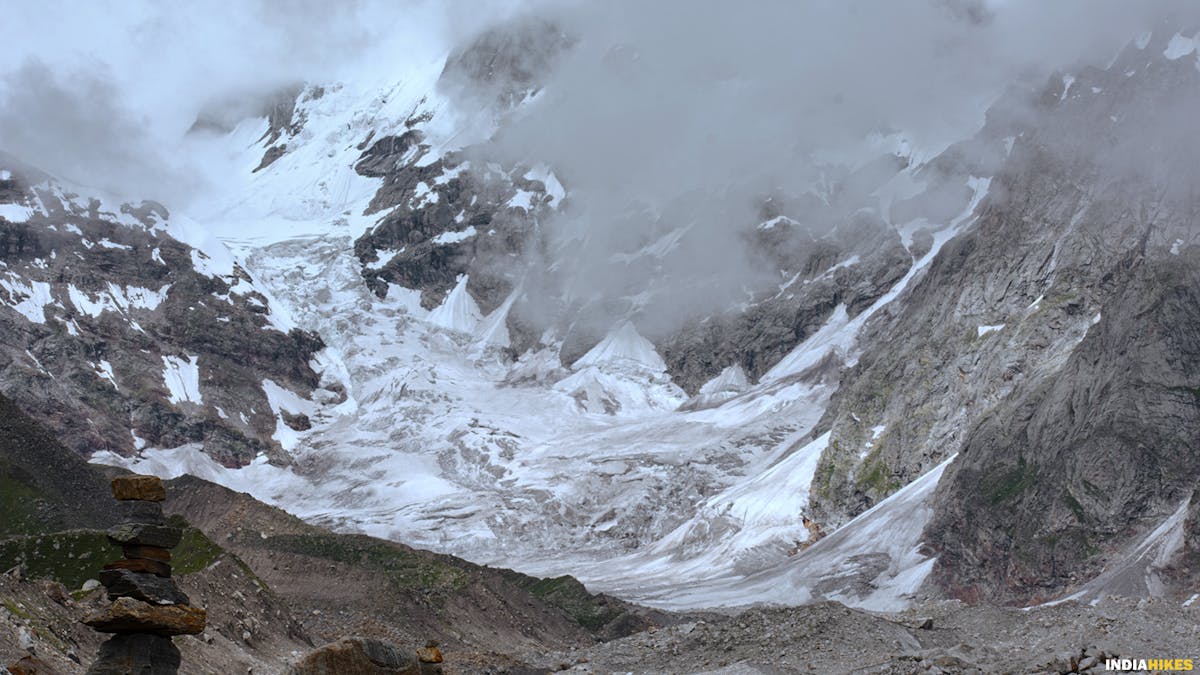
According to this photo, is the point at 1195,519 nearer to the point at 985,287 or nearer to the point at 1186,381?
the point at 1186,381

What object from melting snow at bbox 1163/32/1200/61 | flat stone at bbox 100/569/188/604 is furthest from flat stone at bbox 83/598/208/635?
melting snow at bbox 1163/32/1200/61

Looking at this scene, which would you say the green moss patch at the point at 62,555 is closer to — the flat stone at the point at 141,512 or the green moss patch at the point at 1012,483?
the flat stone at the point at 141,512

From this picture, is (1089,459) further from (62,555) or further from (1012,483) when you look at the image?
(62,555)

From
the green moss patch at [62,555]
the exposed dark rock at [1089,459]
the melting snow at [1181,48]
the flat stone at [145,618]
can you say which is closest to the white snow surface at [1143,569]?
the exposed dark rock at [1089,459]

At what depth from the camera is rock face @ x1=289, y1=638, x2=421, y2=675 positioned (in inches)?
874

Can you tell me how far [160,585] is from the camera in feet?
65.3

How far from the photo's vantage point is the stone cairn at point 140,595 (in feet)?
63.7

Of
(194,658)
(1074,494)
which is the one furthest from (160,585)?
(1074,494)

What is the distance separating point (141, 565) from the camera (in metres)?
19.8

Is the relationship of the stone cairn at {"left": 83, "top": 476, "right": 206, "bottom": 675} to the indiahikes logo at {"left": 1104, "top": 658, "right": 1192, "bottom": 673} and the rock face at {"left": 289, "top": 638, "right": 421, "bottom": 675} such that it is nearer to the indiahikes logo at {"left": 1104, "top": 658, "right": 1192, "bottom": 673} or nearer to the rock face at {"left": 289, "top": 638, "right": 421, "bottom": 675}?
the rock face at {"left": 289, "top": 638, "right": 421, "bottom": 675}

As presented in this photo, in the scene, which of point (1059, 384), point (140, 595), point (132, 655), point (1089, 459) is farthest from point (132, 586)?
point (1059, 384)

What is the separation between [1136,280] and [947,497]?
27.6 meters

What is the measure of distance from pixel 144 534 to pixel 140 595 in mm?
925

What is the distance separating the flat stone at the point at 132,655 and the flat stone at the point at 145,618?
0.51 ft
